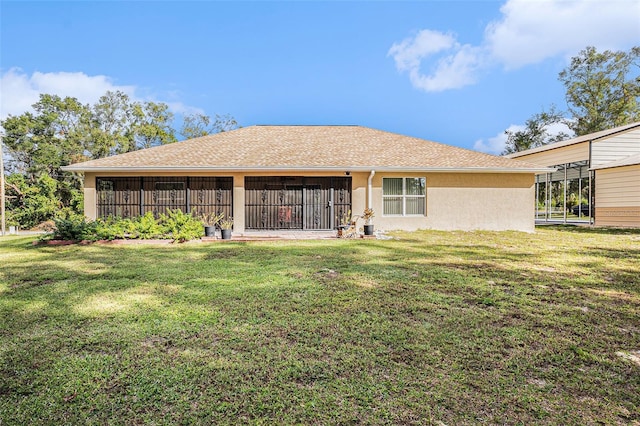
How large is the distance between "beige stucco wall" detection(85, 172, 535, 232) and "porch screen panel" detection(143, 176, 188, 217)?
6.39 m

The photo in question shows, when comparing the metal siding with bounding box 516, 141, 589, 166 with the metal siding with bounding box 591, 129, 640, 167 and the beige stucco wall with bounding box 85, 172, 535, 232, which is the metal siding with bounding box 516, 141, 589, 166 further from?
the beige stucco wall with bounding box 85, 172, 535, 232

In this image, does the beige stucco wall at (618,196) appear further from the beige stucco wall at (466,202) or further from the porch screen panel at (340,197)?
the porch screen panel at (340,197)

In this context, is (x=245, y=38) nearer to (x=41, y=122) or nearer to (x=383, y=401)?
(x=41, y=122)

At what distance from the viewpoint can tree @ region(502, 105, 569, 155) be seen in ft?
113

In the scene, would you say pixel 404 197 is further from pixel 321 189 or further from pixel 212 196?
pixel 212 196

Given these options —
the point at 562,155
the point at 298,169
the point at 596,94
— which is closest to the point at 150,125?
the point at 298,169

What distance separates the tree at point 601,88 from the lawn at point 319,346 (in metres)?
34.9

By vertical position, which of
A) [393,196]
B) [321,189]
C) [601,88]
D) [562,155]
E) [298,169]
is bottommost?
[393,196]

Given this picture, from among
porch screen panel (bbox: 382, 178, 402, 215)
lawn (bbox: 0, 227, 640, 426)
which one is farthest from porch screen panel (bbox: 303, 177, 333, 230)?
lawn (bbox: 0, 227, 640, 426)

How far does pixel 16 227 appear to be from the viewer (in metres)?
17.9

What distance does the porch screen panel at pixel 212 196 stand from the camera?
40.0 ft

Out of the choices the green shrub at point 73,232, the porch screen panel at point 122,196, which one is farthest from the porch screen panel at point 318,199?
the green shrub at point 73,232

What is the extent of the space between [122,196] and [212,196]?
333 centimetres

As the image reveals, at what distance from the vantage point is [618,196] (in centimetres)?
1389
